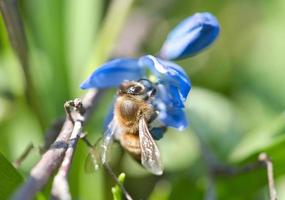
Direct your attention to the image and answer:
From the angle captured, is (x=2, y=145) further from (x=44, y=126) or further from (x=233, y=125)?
(x=233, y=125)

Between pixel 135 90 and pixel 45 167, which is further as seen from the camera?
pixel 135 90

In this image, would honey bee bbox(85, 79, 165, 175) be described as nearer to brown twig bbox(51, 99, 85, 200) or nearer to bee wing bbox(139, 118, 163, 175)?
bee wing bbox(139, 118, 163, 175)

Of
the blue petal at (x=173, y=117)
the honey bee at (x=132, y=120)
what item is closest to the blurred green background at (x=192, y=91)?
the blue petal at (x=173, y=117)

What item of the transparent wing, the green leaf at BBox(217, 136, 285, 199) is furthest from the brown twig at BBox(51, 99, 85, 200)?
the green leaf at BBox(217, 136, 285, 199)

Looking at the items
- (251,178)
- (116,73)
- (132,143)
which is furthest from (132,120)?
(251,178)

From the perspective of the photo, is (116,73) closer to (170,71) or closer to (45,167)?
(170,71)

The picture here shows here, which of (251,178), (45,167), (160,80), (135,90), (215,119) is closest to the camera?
(45,167)
